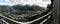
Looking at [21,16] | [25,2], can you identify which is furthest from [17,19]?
[25,2]

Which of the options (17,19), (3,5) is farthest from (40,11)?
(3,5)

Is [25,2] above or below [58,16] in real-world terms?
above

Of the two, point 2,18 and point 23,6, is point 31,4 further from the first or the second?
point 2,18

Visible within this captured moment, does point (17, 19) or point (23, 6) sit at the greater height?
point (23, 6)

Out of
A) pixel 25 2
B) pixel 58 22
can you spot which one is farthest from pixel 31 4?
pixel 58 22

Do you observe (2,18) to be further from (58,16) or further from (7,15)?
(58,16)

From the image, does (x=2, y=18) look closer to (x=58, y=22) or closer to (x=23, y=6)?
(x=23, y=6)

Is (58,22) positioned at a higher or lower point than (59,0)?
lower
